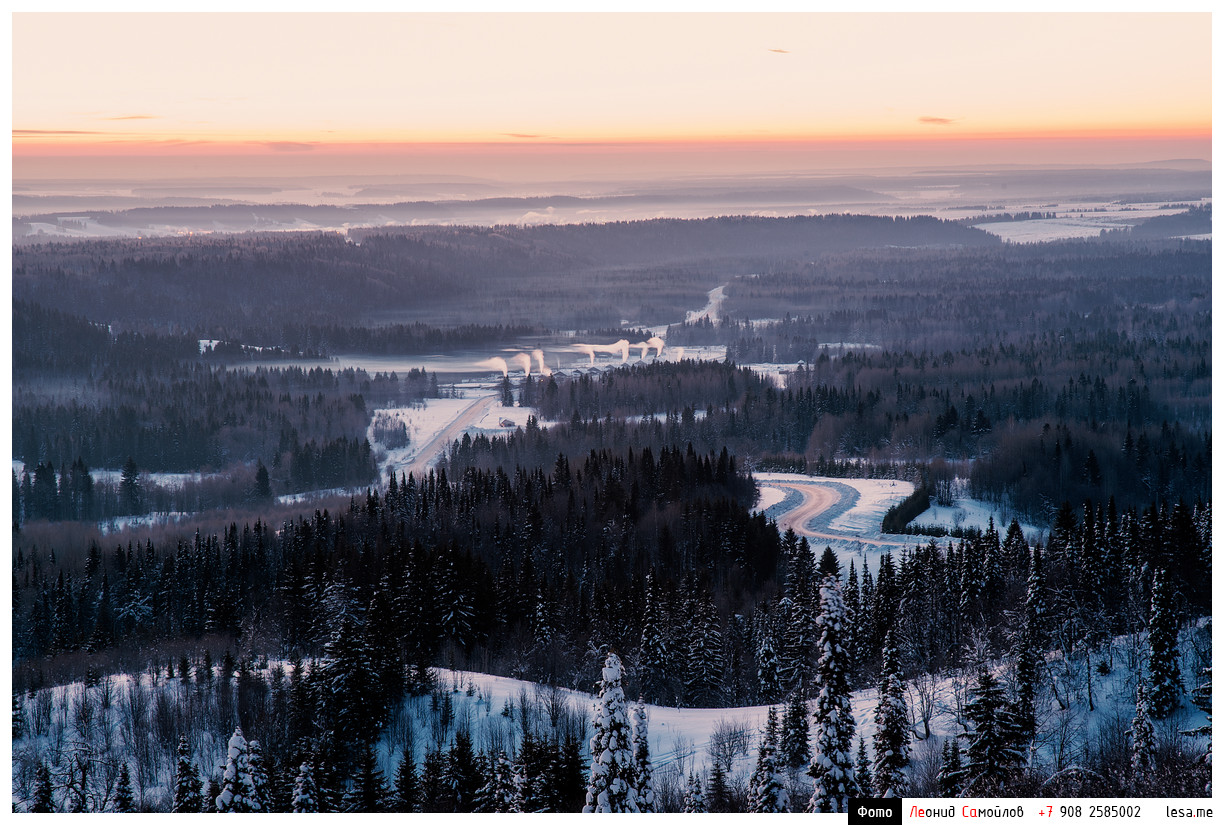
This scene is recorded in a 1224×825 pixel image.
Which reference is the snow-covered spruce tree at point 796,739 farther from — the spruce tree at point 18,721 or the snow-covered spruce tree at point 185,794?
the spruce tree at point 18,721

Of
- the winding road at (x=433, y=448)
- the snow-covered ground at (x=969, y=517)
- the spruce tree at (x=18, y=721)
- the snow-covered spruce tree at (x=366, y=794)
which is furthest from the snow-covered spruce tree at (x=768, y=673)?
the winding road at (x=433, y=448)

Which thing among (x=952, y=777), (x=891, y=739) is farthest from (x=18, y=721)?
(x=952, y=777)

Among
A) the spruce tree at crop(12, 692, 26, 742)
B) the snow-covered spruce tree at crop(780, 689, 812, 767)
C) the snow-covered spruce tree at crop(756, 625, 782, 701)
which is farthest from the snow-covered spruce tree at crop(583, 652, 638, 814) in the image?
the spruce tree at crop(12, 692, 26, 742)


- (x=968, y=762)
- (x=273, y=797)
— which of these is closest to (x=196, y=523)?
(x=273, y=797)

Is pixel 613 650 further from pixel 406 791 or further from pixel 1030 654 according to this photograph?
pixel 1030 654

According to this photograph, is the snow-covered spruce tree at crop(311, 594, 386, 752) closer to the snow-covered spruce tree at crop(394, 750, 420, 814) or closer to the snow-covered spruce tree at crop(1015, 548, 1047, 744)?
the snow-covered spruce tree at crop(394, 750, 420, 814)

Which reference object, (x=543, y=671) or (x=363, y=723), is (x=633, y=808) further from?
(x=543, y=671)
